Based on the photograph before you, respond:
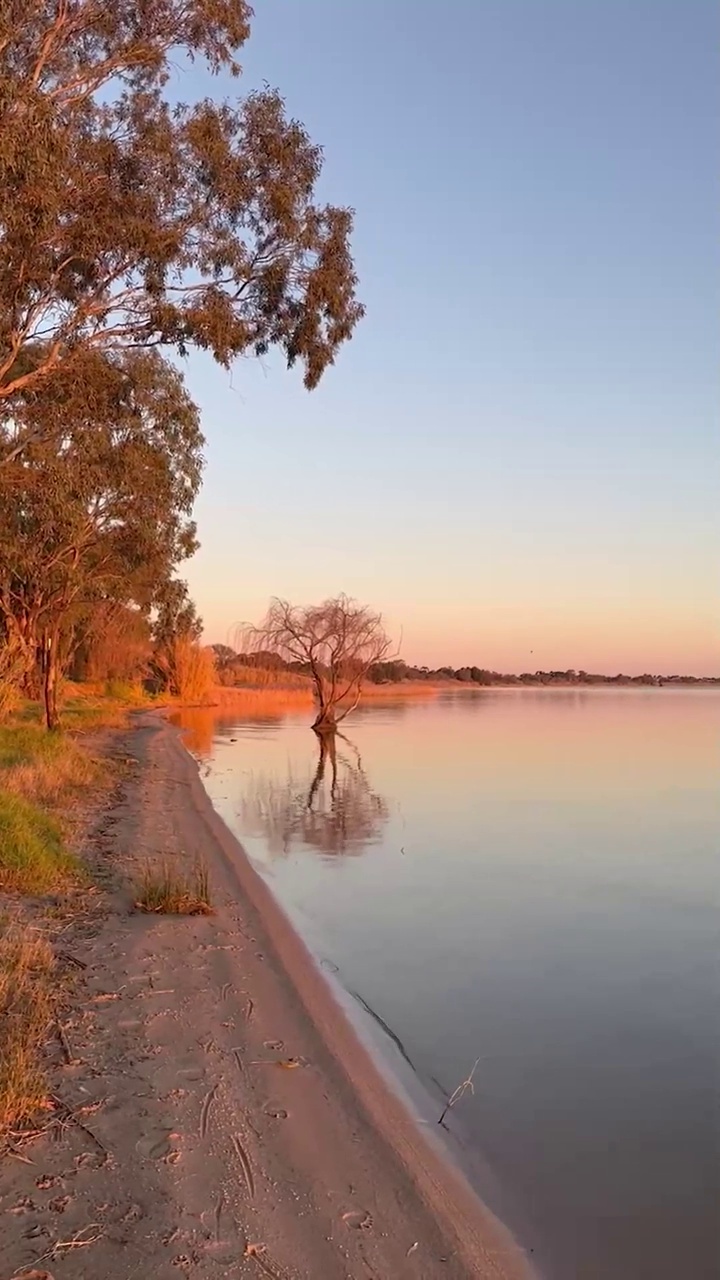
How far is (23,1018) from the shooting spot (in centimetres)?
491

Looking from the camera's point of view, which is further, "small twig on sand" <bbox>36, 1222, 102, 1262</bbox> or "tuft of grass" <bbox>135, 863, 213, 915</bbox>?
"tuft of grass" <bbox>135, 863, 213, 915</bbox>

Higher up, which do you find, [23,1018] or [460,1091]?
[23,1018]

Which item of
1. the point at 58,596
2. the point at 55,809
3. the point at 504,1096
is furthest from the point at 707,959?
the point at 58,596

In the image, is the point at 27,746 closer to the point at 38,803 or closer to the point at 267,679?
the point at 38,803

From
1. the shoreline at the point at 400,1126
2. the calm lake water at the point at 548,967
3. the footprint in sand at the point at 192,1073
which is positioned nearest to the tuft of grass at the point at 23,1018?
the footprint in sand at the point at 192,1073

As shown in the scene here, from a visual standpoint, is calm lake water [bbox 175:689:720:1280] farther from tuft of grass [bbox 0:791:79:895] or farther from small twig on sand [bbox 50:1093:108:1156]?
tuft of grass [bbox 0:791:79:895]

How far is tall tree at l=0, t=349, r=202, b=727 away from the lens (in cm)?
1130

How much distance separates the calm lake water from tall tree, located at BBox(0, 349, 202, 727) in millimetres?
5224

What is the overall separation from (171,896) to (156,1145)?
3.70m

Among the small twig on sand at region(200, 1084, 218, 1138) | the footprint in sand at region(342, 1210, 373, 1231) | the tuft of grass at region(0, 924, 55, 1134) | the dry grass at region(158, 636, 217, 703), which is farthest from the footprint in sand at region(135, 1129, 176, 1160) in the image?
the dry grass at region(158, 636, 217, 703)

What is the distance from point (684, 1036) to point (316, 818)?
31.2 ft

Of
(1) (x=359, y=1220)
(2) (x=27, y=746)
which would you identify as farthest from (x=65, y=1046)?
(2) (x=27, y=746)

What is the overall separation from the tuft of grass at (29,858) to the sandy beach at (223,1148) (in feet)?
3.27

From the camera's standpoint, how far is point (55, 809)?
12.0 metres
